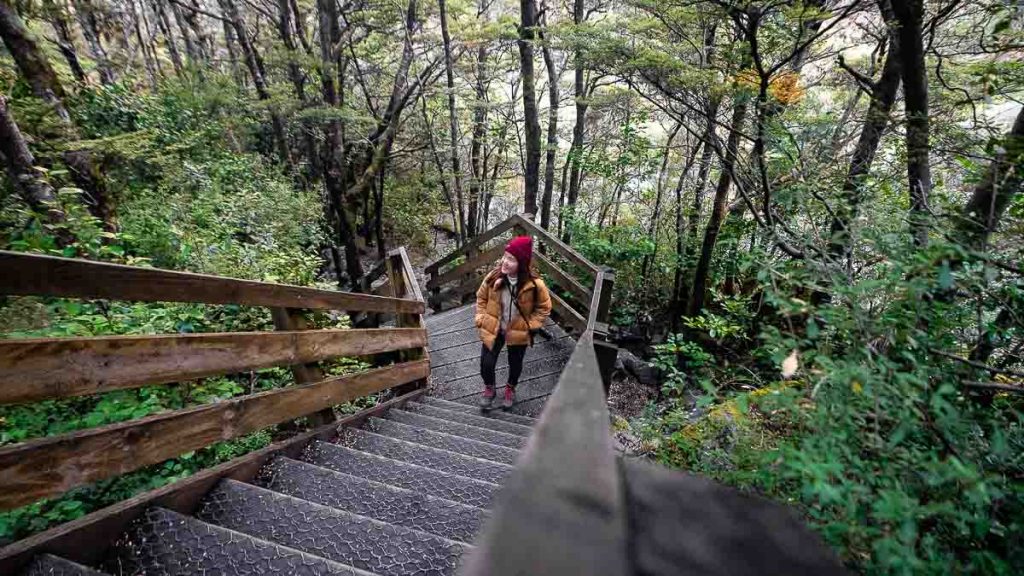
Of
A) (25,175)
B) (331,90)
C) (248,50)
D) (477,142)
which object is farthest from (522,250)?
(477,142)

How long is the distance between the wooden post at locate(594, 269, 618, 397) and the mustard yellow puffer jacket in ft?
1.69

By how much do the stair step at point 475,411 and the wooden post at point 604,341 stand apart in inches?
A: 39.7

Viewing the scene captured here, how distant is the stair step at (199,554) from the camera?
1594mm

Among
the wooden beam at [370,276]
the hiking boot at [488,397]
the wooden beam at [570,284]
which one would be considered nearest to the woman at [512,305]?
the hiking boot at [488,397]

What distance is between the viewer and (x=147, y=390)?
2652mm

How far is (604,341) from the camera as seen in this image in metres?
3.75

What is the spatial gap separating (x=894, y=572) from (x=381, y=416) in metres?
3.50

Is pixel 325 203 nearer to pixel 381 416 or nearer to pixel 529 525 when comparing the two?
pixel 381 416

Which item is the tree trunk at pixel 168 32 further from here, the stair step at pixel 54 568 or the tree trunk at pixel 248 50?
the stair step at pixel 54 568

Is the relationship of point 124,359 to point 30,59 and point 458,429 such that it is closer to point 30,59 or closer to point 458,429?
point 458,429

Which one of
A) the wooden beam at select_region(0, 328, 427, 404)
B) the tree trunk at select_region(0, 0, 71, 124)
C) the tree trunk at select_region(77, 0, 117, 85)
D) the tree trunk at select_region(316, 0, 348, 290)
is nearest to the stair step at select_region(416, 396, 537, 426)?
the wooden beam at select_region(0, 328, 427, 404)

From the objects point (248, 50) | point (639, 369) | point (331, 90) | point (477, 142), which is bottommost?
point (639, 369)

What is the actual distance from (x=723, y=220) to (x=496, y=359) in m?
5.06

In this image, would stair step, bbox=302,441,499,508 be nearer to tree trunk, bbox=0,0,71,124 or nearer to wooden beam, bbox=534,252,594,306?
wooden beam, bbox=534,252,594,306
